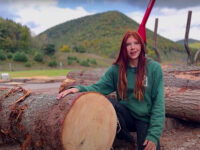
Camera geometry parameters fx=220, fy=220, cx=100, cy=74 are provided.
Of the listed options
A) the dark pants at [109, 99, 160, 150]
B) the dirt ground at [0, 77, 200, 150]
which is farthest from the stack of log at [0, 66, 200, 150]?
the dirt ground at [0, 77, 200, 150]

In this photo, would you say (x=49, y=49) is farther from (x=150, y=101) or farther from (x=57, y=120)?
(x=57, y=120)

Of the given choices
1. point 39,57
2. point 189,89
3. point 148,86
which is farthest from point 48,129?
point 39,57

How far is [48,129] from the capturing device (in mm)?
2086

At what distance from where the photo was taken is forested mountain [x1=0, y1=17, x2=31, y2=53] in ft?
116

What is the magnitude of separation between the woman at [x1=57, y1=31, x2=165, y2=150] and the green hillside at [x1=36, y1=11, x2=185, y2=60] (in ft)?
144

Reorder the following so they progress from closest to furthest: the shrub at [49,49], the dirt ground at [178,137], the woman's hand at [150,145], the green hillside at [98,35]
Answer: the woman's hand at [150,145] < the dirt ground at [178,137] < the shrub at [49,49] < the green hillside at [98,35]

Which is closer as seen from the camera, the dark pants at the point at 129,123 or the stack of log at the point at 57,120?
the stack of log at the point at 57,120

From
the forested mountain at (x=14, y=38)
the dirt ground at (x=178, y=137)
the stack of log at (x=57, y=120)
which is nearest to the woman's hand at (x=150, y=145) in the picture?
the stack of log at (x=57, y=120)

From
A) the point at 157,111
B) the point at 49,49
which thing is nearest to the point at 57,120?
the point at 157,111

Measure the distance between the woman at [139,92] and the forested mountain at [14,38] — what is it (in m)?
34.8

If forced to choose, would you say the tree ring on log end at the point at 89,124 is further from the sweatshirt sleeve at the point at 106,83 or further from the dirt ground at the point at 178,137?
the dirt ground at the point at 178,137

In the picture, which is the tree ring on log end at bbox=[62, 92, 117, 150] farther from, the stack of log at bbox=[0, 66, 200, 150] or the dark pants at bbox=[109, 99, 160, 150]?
the dark pants at bbox=[109, 99, 160, 150]

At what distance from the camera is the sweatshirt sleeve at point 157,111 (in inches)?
88.6

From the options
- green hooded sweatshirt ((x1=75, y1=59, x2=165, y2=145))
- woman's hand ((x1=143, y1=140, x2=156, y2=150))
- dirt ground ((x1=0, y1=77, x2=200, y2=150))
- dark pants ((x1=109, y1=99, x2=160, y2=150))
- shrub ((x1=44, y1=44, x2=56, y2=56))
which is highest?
shrub ((x1=44, y1=44, x2=56, y2=56))
